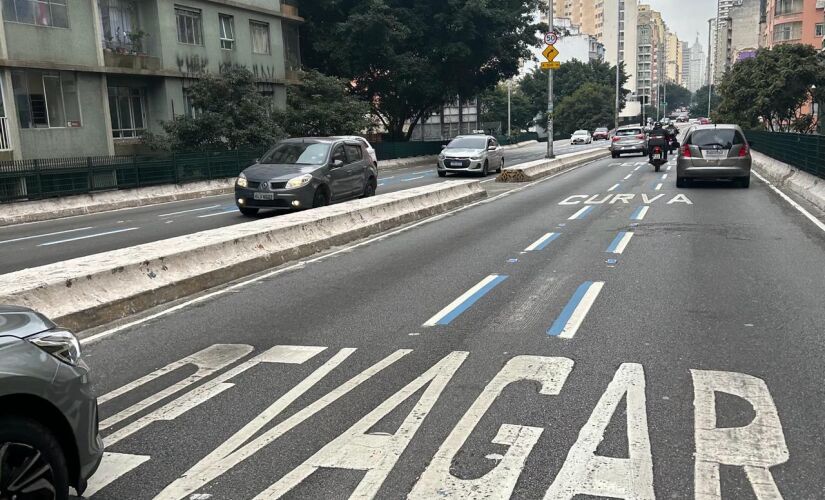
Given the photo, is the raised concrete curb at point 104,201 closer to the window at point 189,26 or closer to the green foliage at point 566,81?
the window at point 189,26

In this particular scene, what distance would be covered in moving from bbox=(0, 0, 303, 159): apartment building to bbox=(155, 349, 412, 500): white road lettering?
23.4 m

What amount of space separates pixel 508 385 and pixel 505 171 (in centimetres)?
2188

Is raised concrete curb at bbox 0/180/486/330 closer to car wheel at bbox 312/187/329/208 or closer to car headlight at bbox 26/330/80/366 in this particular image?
car wheel at bbox 312/187/329/208

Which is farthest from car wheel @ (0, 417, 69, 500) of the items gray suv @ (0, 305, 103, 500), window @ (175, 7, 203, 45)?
window @ (175, 7, 203, 45)

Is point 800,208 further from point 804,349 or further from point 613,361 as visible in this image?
point 613,361

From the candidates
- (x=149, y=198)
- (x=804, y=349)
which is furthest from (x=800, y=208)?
(x=149, y=198)

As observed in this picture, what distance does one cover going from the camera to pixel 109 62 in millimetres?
28469

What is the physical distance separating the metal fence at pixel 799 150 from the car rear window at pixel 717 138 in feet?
3.50

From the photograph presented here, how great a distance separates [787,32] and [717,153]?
72.2m

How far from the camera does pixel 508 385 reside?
524 cm

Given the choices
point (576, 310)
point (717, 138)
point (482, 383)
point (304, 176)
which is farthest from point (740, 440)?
point (717, 138)

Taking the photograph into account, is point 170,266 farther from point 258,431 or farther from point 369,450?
point 369,450

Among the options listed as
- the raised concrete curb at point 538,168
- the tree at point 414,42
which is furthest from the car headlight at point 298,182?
the tree at point 414,42

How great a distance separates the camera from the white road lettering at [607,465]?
366 centimetres
